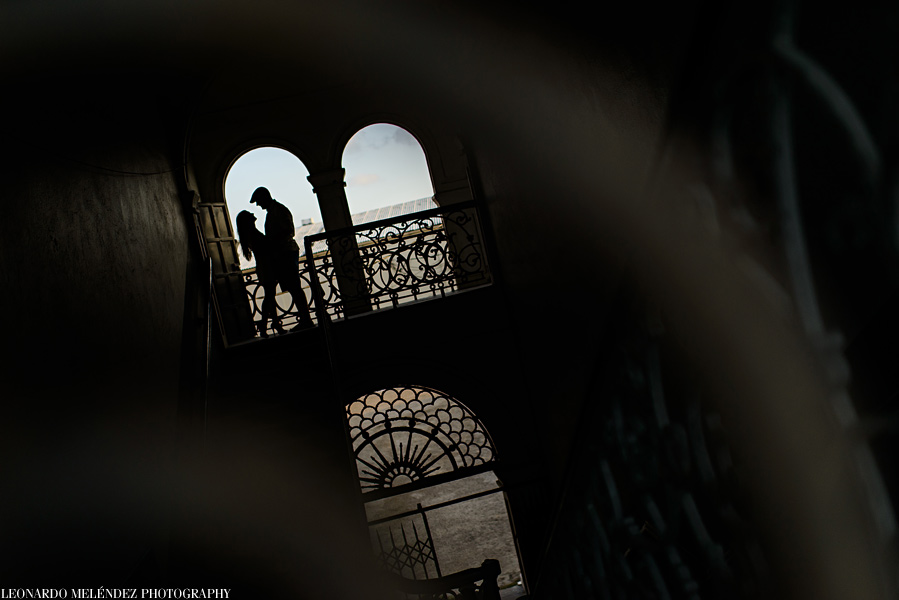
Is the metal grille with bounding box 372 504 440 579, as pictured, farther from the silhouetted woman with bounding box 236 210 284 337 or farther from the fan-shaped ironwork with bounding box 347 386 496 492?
the silhouetted woman with bounding box 236 210 284 337

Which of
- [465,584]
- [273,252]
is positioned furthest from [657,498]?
[273,252]

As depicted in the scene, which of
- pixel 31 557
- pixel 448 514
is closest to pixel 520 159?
pixel 31 557

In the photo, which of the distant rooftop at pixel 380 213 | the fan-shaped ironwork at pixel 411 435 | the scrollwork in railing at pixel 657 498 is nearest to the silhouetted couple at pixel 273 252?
the fan-shaped ironwork at pixel 411 435

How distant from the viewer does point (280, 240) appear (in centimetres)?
834

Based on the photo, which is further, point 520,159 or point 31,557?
point 520,159

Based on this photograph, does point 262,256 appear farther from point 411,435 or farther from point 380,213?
point 380,213

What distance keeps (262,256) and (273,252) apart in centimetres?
20

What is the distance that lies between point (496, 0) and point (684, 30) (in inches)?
101

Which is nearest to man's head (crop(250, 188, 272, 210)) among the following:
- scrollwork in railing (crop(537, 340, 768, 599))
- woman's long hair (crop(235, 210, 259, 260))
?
woman's long hair (crop(235, 210, 259, 260))

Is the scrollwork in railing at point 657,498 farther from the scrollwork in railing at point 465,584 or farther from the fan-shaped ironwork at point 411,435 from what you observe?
the fan-shaped ironwork at point 411,435

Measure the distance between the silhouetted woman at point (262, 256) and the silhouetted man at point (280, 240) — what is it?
0.09m

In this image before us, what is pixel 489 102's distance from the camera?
5117 millimetres

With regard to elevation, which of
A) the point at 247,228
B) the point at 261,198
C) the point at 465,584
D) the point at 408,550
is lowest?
the point at 408,550

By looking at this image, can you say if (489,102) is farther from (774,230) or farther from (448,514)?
(448,514)
